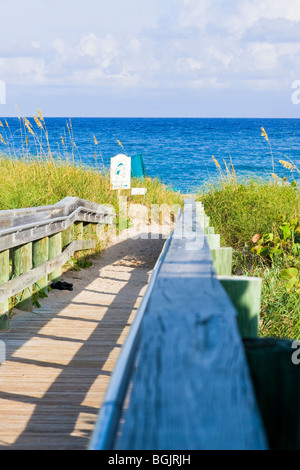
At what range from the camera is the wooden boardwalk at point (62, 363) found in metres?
3.12

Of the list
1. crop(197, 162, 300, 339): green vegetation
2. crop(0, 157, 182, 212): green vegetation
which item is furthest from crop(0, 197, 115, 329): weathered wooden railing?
crop(197, 162, 300, 339): green vegetation

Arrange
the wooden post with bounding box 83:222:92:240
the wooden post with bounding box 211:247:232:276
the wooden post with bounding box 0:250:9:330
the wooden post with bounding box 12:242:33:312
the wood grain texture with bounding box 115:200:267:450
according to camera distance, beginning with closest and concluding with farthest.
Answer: the wood grain texture with bounding box 115:200:267:450 → the wooden post with bounding box 211:247:232:276 → the wooden post with bounding box 0:250:9:330 → the wooden post with bounding box 12:242:33:312 → the wooden post with bounding box 83:222:92:240

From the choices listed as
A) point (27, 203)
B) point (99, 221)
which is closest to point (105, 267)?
point (99, 221)

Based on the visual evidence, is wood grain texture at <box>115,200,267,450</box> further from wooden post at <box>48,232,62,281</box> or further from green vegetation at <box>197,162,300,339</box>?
wooden post at <box>48,232,62,281</box>

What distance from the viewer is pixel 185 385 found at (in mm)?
844

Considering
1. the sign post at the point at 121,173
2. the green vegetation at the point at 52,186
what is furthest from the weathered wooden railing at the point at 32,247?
the sign post at the point at 121,173

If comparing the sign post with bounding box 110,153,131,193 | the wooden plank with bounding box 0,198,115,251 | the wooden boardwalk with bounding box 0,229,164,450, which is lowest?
the wooden boardwalk with bounding box 0,229,164,450

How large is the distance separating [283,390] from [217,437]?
0.42 metres

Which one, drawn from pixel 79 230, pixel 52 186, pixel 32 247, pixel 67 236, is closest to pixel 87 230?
Result: pixel 79 230

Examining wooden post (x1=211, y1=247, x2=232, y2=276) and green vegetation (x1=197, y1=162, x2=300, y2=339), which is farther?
green vegetation (x1=197, y1=162, x2=300, y2=339)

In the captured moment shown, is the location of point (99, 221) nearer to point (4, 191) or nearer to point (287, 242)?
point (4, 191)

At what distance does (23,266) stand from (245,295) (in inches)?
159

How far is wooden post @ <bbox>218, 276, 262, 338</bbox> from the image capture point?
5.59 feet

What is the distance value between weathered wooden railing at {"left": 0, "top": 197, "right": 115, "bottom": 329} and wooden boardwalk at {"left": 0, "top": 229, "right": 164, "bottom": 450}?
0.87 ft
